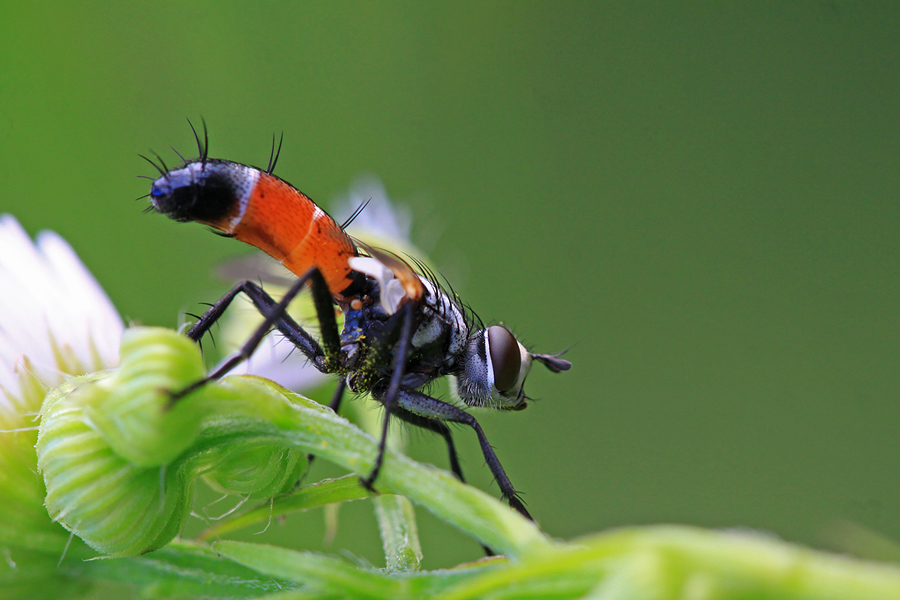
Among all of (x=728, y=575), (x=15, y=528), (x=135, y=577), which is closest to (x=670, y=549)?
(x=728, y=575)

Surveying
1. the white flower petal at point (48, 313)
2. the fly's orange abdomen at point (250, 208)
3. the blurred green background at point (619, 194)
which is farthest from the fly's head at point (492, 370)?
the blurred green background at point (619, 194)

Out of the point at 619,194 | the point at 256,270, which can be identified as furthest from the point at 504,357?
the point at 619,194

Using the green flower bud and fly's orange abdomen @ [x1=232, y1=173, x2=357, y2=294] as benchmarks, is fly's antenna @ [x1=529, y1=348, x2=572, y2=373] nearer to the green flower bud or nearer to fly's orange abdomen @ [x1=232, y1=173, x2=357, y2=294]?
fly's orange abdomen @ [x1=232, y1=173, x2=357, y2=294]

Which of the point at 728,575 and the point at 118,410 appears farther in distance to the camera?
the point at 118,410

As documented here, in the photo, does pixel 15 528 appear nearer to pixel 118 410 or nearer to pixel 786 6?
pixel 118 410

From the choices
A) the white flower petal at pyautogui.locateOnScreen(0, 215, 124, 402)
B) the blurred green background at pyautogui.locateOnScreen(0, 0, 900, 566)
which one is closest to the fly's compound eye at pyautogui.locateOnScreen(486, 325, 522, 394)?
the white flower petal at pyautogui.locateOnScreen(0, 215, 124, 402)

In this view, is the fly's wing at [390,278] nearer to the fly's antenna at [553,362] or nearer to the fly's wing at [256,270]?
the fly's wing at [256,270]

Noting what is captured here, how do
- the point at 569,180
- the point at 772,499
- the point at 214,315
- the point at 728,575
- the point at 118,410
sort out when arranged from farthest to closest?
the point at 569,180
the point at 772,499
the point at 214,315
the point at 118,410
the point at 728,575

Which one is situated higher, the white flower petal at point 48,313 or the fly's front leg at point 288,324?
the fly's front leg at point 288,324
